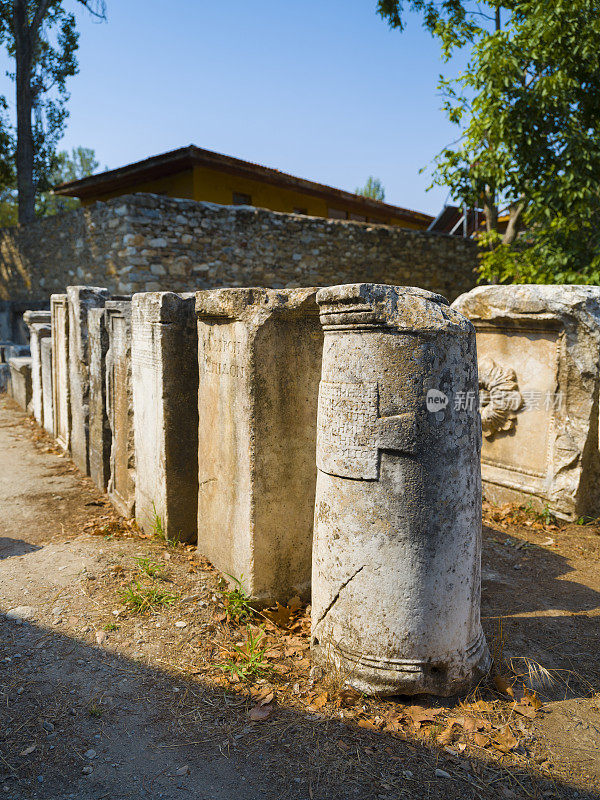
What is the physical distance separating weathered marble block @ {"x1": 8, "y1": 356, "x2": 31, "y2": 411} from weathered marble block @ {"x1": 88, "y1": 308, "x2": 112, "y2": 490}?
3901 mm

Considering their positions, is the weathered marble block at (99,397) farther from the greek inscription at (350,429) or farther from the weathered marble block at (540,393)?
the weathered marble block at (540,393)

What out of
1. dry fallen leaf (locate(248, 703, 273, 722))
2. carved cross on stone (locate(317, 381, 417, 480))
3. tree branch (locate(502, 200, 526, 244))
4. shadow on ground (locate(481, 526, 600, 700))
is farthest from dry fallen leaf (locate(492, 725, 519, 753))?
tree branch (locate(502, 200, 526, 244))

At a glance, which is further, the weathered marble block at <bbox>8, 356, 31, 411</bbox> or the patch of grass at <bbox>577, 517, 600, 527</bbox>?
the weathered marble block at <bbox>8, 356, 31, 411</bbox>

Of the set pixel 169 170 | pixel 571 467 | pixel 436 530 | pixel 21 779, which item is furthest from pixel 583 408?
pixel 169 170

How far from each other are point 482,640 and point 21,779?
6.06 feet

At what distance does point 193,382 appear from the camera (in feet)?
12.4

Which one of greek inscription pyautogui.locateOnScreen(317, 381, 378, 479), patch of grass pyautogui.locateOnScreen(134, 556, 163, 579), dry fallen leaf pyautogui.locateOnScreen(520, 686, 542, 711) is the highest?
greek inscription pyautogui.locateOnScreen(317, 381, 378, 479)

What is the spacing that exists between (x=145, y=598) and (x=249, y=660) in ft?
2.32

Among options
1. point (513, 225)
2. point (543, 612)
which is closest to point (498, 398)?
point (543, 612)

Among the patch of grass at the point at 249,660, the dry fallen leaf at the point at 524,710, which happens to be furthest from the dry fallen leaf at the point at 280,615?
the dry fallen leaf at the point at 524,710

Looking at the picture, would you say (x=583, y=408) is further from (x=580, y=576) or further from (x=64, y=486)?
(x=64, y=486)

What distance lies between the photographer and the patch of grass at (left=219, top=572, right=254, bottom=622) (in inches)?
116

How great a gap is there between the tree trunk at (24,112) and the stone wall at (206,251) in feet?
8.46

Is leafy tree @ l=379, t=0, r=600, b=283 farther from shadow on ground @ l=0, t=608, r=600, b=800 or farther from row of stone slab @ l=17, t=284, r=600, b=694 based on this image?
shadow on ground @ l=0, t=608, r=600, b=800
